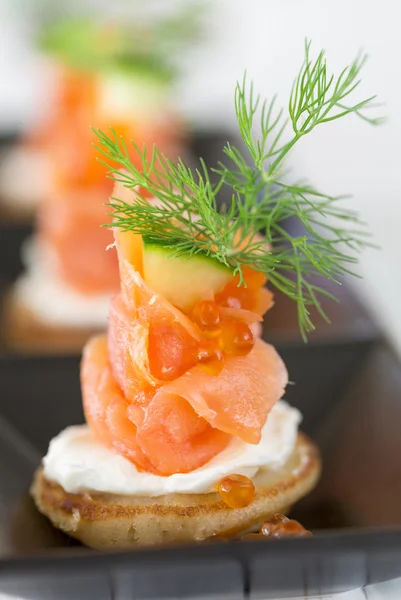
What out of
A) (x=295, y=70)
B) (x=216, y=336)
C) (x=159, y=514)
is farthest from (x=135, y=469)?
(x=295, y=70)

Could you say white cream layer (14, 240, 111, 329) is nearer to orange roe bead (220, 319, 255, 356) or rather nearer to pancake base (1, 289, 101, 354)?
pancake base (1, 289, 101, 354)

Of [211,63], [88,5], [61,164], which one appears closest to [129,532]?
[61,164]

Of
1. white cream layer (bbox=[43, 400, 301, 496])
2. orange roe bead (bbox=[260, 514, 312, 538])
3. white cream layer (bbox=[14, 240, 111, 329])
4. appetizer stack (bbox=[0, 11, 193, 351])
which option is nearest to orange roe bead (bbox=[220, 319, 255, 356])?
white cream layer (bbox=[43, 400, 301, 496])

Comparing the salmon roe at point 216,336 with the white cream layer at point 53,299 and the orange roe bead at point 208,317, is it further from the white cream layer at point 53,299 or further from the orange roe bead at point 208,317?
the white cream layer at point 53,299

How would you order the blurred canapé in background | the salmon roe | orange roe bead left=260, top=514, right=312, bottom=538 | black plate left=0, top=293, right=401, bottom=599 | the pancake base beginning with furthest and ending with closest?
1. the blurred canapé in background
2. the pancake base
3. the salmon roe
4. orange roe bead left=260, top=514, right=312, bottom=538
5. black plate left=0, top=293, right=401, bottom=599

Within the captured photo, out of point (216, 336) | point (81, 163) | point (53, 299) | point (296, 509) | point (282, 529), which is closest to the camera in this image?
point (282, 529)

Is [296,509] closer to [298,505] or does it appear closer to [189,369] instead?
[298,505]

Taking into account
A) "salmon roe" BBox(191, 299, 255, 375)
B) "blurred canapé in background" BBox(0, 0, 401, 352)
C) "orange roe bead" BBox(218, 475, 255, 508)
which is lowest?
"orange roe bead" BBox(218, 475, 255, 508)

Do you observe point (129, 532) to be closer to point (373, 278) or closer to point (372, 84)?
point (373, 278)
